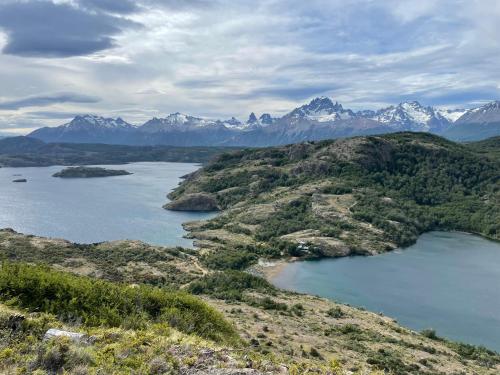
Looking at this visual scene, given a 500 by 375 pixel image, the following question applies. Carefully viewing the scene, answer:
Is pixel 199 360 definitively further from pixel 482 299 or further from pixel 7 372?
pixel 482 299

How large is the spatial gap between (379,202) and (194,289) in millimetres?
110618

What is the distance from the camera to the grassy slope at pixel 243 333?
1936 centimetres

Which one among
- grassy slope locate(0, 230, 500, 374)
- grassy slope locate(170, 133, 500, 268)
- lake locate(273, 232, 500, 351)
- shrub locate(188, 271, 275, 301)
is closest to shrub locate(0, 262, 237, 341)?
grassy slope locate(0, 230, 500, 374)

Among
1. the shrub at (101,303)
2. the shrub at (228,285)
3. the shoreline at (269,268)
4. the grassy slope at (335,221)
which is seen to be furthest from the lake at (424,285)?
the shrub at (101,303)

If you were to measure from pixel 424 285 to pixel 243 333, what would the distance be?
7159 cm

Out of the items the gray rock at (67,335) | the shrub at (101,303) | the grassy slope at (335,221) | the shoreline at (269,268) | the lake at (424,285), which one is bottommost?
the lake at (424,285)

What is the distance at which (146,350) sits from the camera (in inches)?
787

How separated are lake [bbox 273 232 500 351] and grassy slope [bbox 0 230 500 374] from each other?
15.2m

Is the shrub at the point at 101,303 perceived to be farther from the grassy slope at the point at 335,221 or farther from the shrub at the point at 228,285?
the grassy slope at the point at 335,221

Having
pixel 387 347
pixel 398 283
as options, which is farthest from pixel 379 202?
pixel 387 347

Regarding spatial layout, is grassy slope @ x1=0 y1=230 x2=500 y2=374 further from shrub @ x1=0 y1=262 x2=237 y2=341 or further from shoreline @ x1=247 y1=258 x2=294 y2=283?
shoreline @ x1=247 y1=258 x2=294 y2=283

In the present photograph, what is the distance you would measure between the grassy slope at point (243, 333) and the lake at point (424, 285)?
49.9ft

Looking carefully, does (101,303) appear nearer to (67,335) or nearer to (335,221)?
(67,335)

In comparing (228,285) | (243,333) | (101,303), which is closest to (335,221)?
(228,285)
